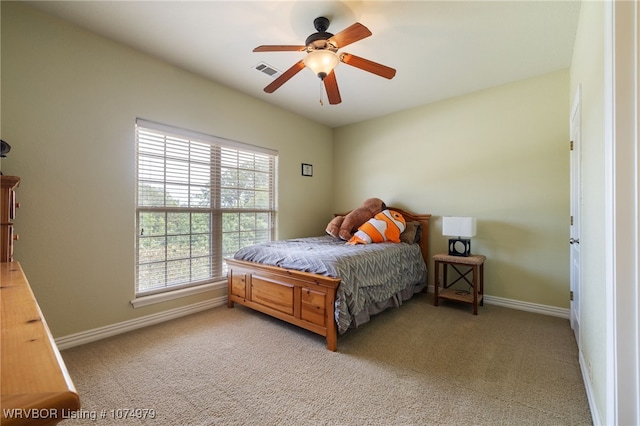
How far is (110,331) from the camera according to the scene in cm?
245

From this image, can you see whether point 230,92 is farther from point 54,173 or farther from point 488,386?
point 488,386

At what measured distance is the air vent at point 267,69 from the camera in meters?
2.84

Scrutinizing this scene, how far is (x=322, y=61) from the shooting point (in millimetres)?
2021

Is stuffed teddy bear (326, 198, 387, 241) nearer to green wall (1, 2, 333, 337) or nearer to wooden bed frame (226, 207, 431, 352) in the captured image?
wooden bed frame (226, 207, 431, 352)

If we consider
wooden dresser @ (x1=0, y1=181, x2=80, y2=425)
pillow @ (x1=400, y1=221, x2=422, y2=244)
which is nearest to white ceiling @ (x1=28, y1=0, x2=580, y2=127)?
pillow @ (x1=400, y1=221, x2=422, y2=244)

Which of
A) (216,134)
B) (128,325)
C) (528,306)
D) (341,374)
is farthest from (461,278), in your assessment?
(128,325)

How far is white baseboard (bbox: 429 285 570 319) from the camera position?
290 cm

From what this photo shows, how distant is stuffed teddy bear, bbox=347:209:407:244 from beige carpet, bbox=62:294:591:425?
1.05 metres

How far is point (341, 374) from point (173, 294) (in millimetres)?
1967

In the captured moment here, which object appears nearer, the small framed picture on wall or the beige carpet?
the beige carpet

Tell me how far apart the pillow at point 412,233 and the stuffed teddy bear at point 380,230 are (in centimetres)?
7

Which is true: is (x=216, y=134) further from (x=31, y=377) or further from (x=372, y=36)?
(x=31, y=377)

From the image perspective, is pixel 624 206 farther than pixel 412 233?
No

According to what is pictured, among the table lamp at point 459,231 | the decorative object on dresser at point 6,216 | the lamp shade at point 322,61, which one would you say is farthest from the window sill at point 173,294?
the table lamp at point 459,231
